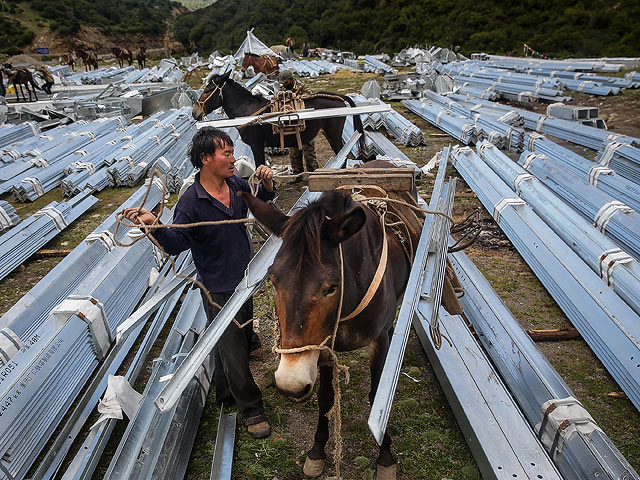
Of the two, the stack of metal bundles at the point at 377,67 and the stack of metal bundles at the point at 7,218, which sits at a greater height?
the stack of metal bundles at the point at 377,67

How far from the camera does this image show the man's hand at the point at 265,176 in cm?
336

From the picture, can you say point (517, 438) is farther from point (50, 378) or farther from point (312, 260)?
point (50, 378)

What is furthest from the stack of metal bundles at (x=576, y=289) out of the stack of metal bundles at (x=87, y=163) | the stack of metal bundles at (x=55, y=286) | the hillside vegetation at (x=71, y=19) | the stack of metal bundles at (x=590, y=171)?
the hillside vegetation at (x=71, y=19)

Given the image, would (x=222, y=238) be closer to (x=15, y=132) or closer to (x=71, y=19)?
(x=15, y=132)

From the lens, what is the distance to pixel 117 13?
2621 inches

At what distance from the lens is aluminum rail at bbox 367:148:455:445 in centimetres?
160

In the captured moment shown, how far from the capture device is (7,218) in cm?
795

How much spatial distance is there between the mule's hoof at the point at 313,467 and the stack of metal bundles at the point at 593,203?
4353 millimetres

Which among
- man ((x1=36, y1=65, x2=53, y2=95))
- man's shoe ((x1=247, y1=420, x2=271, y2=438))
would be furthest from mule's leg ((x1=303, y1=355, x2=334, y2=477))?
man ((x1=36, y1=65, x2=53, y2=95))

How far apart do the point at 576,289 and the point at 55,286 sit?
579 cm

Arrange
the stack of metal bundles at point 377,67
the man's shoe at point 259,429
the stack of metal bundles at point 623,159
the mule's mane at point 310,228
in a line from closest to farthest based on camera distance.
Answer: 1. the mule's mane at point 310,228
2. the man's shoe at point 259,429
3. the stack of metal bundles at point 623,159
4. the stack of metal bundles at point 377,67

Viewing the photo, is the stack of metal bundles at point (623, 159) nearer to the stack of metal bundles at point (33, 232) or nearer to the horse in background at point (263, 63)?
the stack of metal bundles at point (33, 232)

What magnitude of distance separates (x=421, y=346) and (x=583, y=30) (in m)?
31.3

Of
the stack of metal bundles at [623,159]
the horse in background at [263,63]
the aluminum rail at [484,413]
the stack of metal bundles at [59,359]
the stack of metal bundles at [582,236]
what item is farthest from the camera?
the horse in background at [263,63]
